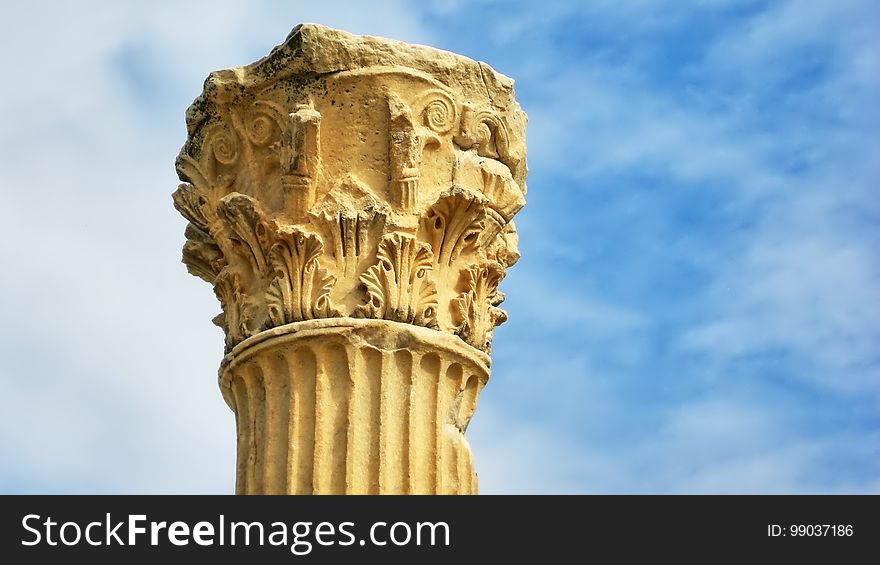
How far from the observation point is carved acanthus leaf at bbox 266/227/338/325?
12.9 m

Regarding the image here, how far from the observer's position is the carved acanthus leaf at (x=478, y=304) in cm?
1329

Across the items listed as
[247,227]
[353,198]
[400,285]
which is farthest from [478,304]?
[247,227]

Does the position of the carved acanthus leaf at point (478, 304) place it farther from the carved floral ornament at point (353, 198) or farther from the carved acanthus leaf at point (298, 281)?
the carved acanthus leaf at point (298, 281)

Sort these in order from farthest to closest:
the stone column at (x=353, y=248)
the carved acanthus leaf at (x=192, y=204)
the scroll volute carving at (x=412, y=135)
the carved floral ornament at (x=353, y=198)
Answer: the carved acanthus leaf at (x=192, y=204), the scroll volute carving at (x=412, y=135), the carved floral ornament at (x=353, y=198), the stone column at (x=353, y=248)

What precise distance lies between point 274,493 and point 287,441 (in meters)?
0.42

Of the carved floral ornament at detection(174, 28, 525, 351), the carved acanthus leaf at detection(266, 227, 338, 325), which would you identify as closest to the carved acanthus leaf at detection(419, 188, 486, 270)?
the carved floral ornament at detection(174, 28, 525, 351)

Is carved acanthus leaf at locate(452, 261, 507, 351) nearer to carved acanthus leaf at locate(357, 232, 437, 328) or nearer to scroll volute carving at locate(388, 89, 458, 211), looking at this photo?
carved acanthus leaf at locate(357, 232, 437, 328)

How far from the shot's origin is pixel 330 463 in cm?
1252

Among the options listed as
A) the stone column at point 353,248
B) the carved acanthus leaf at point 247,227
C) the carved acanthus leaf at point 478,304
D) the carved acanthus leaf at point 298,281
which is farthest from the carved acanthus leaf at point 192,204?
the carved acanthus leaf at point 478,304

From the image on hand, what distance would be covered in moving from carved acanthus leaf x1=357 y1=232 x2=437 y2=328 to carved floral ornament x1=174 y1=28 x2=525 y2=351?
0.04ft

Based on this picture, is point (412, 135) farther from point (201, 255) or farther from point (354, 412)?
point (354, 412)

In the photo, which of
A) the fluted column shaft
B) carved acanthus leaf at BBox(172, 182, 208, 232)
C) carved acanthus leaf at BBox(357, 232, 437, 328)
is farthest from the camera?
carved acanthus leaf at BBox(172, 182, 208, 232)

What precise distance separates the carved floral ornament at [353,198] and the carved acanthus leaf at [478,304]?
0.01 meters
